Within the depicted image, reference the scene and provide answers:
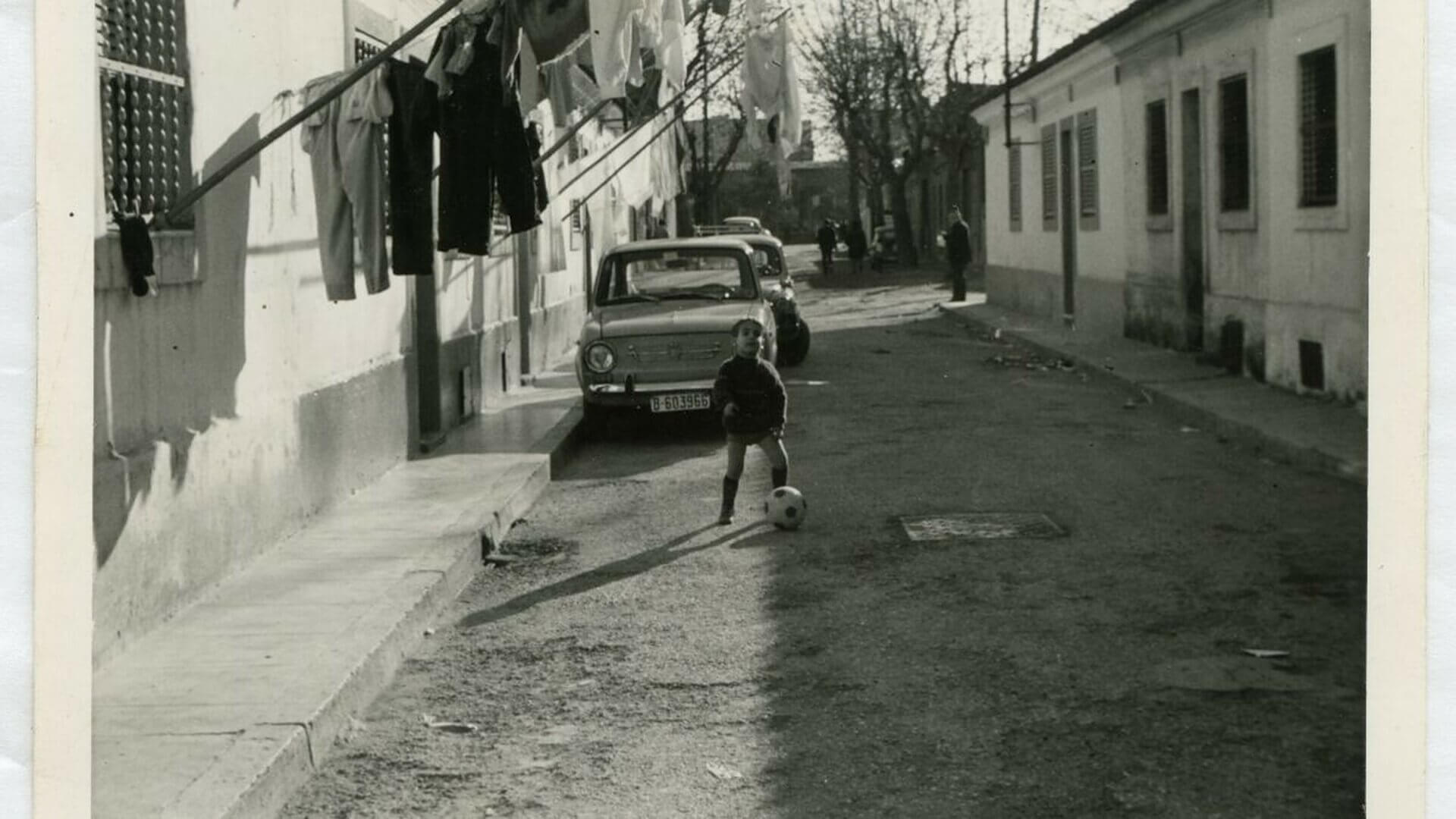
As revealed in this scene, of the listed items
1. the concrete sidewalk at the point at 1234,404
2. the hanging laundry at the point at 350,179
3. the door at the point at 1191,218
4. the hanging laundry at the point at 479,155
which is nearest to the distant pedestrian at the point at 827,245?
the concrete sidewalk at the point at 1234,404

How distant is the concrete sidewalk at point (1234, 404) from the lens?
1197 centimetres

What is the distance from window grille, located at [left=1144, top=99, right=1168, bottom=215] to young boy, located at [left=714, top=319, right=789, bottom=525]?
11.9 metres

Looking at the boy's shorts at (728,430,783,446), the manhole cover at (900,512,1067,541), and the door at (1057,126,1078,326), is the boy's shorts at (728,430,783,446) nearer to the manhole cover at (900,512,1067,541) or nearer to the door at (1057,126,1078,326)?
the manhole cover at (900,512,1067,541)

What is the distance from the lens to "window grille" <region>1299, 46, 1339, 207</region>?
1464cm

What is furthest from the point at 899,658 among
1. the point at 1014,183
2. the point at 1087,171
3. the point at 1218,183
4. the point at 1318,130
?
the point at 1014,183

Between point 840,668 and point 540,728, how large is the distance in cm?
124

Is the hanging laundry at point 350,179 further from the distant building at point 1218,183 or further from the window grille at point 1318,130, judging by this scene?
the window grille at point 1318,130

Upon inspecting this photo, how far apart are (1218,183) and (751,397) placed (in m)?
9.70

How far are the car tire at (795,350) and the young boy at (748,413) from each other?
10.8 meters

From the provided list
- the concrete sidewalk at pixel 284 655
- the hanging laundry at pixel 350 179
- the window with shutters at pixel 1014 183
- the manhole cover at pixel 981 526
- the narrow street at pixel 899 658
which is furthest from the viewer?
the window with shutters at pixel 1014 183

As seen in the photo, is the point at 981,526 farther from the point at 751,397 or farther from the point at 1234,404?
the point at 1234,404

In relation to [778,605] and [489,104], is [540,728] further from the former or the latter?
[489,104]

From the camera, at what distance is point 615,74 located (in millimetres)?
9734

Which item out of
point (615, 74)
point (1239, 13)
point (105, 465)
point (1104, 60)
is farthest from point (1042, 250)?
point (105, 465)
